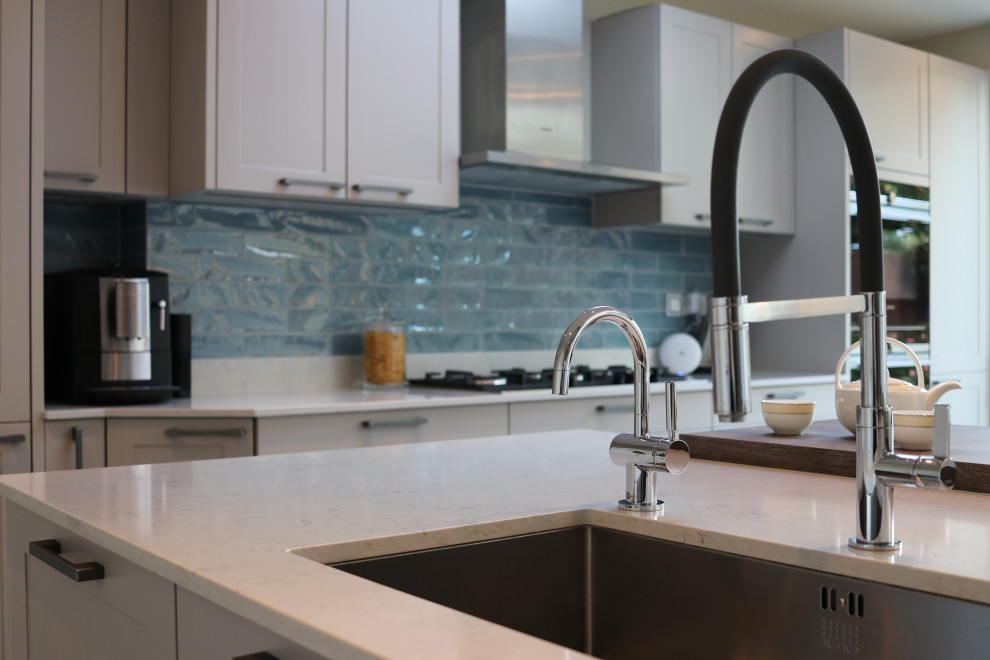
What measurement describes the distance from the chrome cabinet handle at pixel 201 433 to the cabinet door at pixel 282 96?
0.75 meters

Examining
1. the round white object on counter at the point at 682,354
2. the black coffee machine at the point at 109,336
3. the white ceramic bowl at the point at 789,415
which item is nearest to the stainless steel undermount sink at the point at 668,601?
the white ceramic bowl at the point at 789,415

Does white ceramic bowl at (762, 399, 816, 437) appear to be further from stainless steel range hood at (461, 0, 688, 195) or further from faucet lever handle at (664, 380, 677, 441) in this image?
stainless steel range hood at (461, 0, 688, 195)

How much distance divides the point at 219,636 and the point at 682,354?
351cm

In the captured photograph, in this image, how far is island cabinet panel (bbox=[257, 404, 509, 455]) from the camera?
9.25 feet

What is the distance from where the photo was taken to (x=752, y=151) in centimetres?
444

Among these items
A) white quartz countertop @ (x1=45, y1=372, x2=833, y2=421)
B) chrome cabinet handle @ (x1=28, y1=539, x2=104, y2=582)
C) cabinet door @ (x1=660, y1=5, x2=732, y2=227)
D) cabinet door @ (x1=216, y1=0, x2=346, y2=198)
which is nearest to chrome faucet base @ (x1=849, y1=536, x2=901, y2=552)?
chrome cabinet handle @ (x1=28, y1=539, x2=104, y2=582)

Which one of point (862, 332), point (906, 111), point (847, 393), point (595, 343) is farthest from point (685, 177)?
point (862, 332)

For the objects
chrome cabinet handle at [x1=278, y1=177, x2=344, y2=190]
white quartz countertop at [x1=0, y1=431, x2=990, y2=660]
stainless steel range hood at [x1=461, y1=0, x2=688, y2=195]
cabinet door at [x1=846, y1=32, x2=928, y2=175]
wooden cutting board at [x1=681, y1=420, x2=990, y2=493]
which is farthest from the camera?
cabinet door at [x1=846, y1=32, x2=928, y2=175]

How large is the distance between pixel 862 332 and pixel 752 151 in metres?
3.67

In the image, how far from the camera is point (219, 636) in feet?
3.14

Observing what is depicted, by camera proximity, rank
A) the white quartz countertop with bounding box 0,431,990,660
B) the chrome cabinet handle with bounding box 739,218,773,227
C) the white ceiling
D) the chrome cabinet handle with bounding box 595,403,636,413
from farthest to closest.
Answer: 1. the white ceiling
2. the chrome cabinet handle with bounding box 739,218,773,227
3. the chrome cabinet handle with bounding box 595,403,636,413
4. the white quartz countertop with bounding box 0,431,990,660

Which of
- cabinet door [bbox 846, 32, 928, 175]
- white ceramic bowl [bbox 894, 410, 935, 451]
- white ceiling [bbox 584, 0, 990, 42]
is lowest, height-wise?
white ceramic bowl [bbox 894, 410, 935, 451]

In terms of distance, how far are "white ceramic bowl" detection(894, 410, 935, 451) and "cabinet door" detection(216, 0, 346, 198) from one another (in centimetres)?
210

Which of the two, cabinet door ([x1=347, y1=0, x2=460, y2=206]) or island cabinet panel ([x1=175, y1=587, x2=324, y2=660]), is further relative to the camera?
cabinet door ([x1=347, y1=0, x2=460, y2=206])
